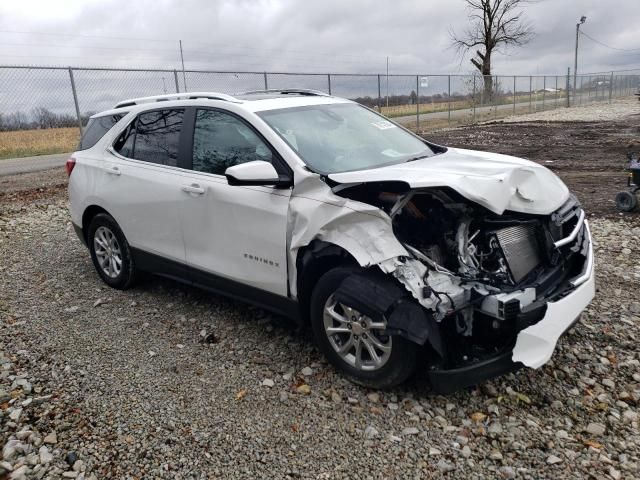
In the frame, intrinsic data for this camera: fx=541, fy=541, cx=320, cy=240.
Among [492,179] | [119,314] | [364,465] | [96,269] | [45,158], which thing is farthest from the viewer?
[45,158]

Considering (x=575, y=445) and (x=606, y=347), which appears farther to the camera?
(x=606, y=347)

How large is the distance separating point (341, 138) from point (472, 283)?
5.20 feet

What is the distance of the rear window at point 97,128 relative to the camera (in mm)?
5055

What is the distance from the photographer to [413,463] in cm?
272

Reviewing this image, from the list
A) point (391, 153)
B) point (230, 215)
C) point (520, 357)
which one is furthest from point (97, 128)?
point (520, 357)

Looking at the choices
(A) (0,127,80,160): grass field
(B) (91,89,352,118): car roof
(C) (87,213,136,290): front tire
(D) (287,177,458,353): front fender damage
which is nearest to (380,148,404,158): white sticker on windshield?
(B) (91,89,352,118): car roof

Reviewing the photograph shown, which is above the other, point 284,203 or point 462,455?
point 284,203

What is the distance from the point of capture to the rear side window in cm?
433

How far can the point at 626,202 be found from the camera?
701 cm

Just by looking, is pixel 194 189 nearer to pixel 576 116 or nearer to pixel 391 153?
pixel 391 153

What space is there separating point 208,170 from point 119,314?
1567mm

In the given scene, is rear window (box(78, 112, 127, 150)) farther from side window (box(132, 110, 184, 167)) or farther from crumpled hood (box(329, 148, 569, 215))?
crumpled hood (box(329, 148, 569, 215))

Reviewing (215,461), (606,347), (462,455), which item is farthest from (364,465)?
(606,347)

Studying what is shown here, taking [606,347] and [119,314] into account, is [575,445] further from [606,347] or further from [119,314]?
[119,314]
